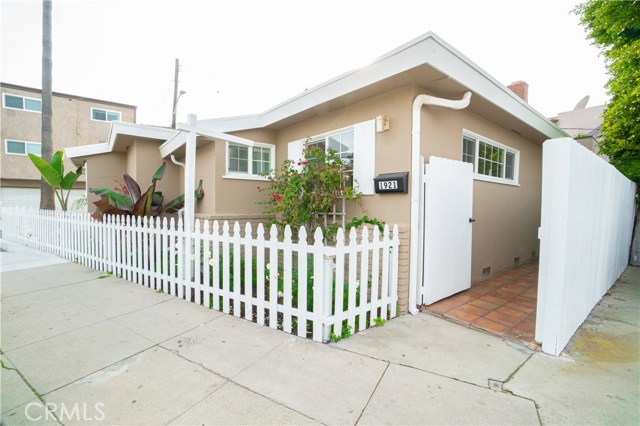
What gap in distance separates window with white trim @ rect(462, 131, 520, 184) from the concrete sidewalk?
3207 millimetres

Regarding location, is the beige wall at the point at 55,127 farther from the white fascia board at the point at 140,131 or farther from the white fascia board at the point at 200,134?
the white fascia board at the point at 200,134

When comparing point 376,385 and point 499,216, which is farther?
point 499,216

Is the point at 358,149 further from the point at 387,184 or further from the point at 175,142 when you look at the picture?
the point at 175,142

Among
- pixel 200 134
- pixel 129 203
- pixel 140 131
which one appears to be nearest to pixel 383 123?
pixel 200 134

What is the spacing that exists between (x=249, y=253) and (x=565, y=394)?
3.32 meters

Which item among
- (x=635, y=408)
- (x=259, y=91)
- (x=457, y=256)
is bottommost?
(x=635, y=408)

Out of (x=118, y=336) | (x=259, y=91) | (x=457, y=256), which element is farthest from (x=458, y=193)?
(x=259, y=91)

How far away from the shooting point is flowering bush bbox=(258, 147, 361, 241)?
4.79 metres

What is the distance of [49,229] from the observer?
24.1 ft

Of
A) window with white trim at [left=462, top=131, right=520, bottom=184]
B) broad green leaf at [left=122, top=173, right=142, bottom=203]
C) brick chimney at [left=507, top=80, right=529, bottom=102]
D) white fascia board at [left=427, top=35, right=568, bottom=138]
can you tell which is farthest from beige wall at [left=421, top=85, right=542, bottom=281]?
broad green leaf at [left=122, top=173, right=142, bottom=203]

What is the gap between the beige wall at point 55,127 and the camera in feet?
53.7

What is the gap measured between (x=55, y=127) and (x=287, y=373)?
2336 cm

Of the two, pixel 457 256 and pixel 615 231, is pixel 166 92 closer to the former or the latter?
pixel 457 256

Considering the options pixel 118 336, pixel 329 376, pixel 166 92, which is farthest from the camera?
pixel 166 92
